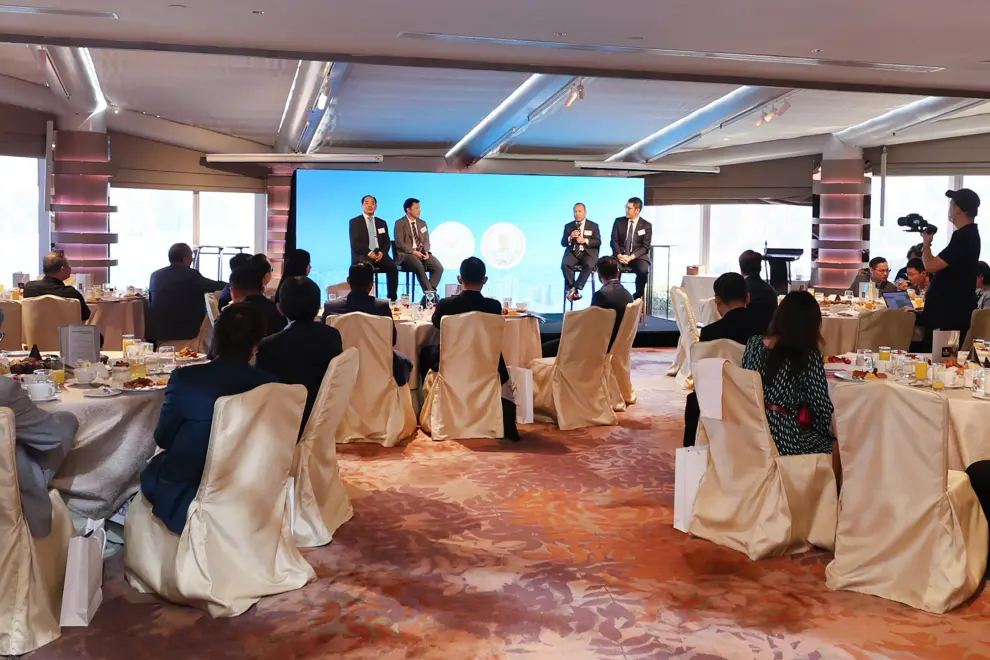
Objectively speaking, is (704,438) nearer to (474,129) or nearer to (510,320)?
(510,320)

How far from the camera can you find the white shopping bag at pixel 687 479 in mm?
4547

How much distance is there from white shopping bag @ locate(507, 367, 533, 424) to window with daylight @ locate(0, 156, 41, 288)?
26.7ft

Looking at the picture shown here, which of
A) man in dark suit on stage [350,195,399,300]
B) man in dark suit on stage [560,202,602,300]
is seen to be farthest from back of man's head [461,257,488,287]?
man in dark suit on stage [560,202,602,300]

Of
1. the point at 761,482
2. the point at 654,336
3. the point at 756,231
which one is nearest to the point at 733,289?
the point at 761,482

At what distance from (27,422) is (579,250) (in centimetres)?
1026

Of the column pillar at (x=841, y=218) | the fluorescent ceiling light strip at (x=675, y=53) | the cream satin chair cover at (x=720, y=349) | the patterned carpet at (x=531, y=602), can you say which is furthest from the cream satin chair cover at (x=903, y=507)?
the column pillar at (x=841, y=218)

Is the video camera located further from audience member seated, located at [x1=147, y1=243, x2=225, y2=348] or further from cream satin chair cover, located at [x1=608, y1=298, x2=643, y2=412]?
audience member seated, located at [x1=147, y1=243, x2=225, y2=348]

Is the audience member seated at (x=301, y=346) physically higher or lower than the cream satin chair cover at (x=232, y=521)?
higher

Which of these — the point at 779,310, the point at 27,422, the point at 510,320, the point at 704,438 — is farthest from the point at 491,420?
the point at 27,422

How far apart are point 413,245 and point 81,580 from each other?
9098 millimetres

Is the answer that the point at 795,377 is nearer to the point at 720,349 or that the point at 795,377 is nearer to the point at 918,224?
the point at 720,349

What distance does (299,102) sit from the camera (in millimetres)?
11430

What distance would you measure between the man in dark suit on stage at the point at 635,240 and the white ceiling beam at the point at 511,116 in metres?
1.80

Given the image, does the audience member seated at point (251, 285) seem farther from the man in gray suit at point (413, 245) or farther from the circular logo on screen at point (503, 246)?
the circular logo on screen at point (503, 246)
